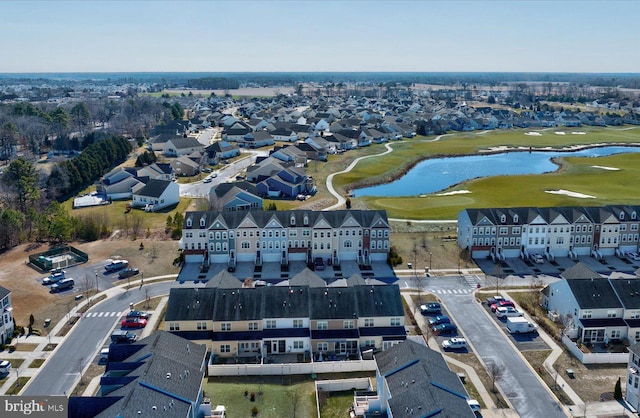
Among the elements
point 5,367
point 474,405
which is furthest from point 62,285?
point 474,405

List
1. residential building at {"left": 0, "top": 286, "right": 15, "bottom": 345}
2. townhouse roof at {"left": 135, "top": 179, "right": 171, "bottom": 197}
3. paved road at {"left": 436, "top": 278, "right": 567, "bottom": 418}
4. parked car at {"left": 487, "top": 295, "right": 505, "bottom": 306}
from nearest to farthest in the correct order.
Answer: paved road at {"left": 436, "top": 278, "right": 567, "bottom": 418} < residential building at {"left": 0, "top": 286, "right": 15, "bottom": 345} < parked car at {"left": 487, "top": 295, "right": 505, "bottom": 306} < townhouse roof at {"left": 135, "top": 179, "right": 171, "bottom": 197}

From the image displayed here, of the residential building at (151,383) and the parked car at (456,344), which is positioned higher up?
the residential building at (151,383)

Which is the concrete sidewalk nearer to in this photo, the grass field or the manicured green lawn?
the manicured green lawn

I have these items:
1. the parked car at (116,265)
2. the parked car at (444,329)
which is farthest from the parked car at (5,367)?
the parked car at (444,329)

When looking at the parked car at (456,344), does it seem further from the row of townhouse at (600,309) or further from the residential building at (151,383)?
the residential building at (151,383)

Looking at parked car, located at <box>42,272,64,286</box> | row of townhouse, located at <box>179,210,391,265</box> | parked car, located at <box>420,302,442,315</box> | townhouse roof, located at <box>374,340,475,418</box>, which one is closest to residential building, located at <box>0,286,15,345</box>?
parked car, located at <box>42,272,64,286</box>

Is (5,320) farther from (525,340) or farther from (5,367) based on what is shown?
(525,340)

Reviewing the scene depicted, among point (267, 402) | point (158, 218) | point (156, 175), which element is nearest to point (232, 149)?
point (156, 175)
